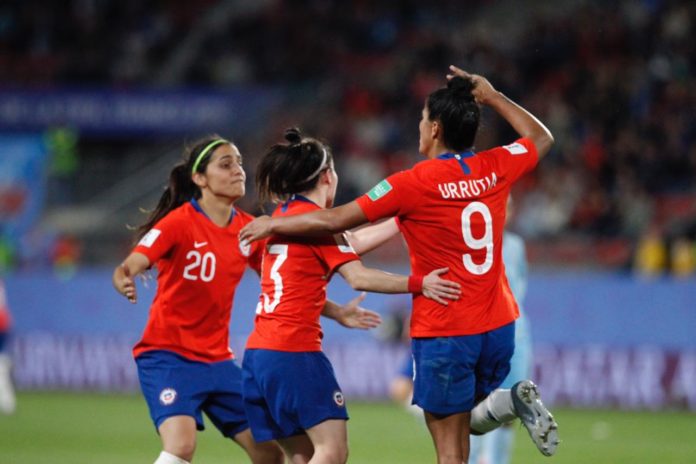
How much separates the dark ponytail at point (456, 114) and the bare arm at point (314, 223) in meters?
0.63

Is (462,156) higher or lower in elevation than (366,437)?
higher

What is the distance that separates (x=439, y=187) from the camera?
250 inches

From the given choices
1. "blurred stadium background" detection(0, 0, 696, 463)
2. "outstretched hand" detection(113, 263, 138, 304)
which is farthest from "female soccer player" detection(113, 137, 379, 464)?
"blurred stadium background" detection(0, 0, 696, 463)

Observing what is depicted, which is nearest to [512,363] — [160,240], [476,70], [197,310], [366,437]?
[197,310]

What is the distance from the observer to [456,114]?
642 cm

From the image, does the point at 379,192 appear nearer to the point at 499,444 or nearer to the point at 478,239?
the point at 478,239

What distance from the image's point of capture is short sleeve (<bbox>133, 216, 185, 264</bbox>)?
7.21 metres

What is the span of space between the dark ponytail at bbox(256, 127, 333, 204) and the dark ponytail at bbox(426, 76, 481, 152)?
0.66 metres

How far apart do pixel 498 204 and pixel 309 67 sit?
17.2 metres

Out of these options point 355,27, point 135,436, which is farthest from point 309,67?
point 135,436

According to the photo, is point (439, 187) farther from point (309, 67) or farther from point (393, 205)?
point (309, 67)

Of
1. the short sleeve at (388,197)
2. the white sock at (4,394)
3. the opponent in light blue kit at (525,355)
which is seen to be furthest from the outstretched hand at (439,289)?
the white sock at (4,394)

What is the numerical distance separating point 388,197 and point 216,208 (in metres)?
1.67

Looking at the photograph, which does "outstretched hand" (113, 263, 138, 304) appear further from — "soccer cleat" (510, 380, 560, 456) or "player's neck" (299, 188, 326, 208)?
"soccer cleat" (510, 380, 560, 456)
